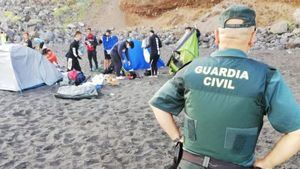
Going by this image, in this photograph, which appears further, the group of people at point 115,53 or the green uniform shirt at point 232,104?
the group of people at point 115,53

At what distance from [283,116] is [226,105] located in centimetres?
31

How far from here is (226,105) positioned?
93.5 inches

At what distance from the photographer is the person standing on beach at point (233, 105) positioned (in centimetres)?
235

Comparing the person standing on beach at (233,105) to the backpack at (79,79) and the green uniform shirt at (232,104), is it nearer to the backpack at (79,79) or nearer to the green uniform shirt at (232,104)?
the green uniform shirt at (232,104)

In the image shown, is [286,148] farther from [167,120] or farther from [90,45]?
[90,45]

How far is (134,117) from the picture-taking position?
8555 mm

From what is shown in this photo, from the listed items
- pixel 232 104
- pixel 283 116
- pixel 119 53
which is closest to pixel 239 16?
pixel 232 104

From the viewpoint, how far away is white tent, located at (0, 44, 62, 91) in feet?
35.9

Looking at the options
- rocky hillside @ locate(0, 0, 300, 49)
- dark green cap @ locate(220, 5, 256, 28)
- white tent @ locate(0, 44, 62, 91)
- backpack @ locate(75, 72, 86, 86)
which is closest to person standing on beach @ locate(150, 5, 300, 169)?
dark green cap @ locate(220, 5, 256, 28)

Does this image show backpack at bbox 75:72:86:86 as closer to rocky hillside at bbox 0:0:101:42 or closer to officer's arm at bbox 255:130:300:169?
officer's arm at bbox 255:130:300:169

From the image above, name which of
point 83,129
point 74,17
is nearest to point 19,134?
point 83,129

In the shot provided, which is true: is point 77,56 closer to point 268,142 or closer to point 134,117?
point 134,117

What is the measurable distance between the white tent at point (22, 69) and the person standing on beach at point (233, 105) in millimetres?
9102

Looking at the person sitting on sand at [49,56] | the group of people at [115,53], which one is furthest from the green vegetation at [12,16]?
the person sitting on sand at [49,56]
